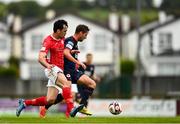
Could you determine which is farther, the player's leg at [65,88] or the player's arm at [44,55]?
the player's leg at [65,88]

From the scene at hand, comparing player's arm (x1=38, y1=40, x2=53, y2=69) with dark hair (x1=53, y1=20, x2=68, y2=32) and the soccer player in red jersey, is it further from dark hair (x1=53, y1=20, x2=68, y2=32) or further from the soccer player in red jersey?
dark hair (x1=53, y1=20, x2=68, y2=32)

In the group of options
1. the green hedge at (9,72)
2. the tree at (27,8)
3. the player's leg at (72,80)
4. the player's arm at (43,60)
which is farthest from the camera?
the tree at (27,8)

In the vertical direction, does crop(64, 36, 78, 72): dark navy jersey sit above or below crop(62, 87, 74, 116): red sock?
above

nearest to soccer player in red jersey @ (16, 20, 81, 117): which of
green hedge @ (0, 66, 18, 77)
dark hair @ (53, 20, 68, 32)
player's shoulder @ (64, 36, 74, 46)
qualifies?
dark hair @ (53, 20, 68, 32)

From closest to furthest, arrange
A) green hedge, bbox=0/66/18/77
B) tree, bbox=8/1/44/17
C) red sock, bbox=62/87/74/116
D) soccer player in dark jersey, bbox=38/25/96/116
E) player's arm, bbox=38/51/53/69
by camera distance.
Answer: player's arm, bbox=38/51/53/69 < red sock, bbox=62/87/74/116 < soccer player in dark jersey, bbox=38/25/96/116 < green hedge, bbox=0/66/18/77 < tree, bbox=8/1/44/17

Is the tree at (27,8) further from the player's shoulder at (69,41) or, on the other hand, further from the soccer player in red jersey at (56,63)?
the soccer player in red jersey at (56,63)

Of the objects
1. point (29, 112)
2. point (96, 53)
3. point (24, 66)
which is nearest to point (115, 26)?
point (96, 53)

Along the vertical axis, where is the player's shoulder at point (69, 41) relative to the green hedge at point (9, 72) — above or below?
below

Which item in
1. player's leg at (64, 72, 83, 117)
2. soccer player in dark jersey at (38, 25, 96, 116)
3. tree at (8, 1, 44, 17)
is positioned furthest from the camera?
tree at (8, 1, 44, 17)

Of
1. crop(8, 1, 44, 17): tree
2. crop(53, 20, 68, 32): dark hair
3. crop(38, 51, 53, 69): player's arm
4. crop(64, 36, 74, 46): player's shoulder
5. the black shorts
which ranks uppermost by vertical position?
crop(8, 1, 44, 17): tree

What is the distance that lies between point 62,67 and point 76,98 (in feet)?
24.2

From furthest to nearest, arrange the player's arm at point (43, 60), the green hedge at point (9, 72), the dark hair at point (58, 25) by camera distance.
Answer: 1. the green hedge at point (9, 72)
2. the dark hair at point (58, 25)
3. the player's arm at point (43, 60)

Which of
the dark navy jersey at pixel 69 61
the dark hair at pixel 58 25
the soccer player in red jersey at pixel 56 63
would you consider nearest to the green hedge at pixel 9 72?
the dark navy jersey at pixel 69 61

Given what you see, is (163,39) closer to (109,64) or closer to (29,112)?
(109,64)
